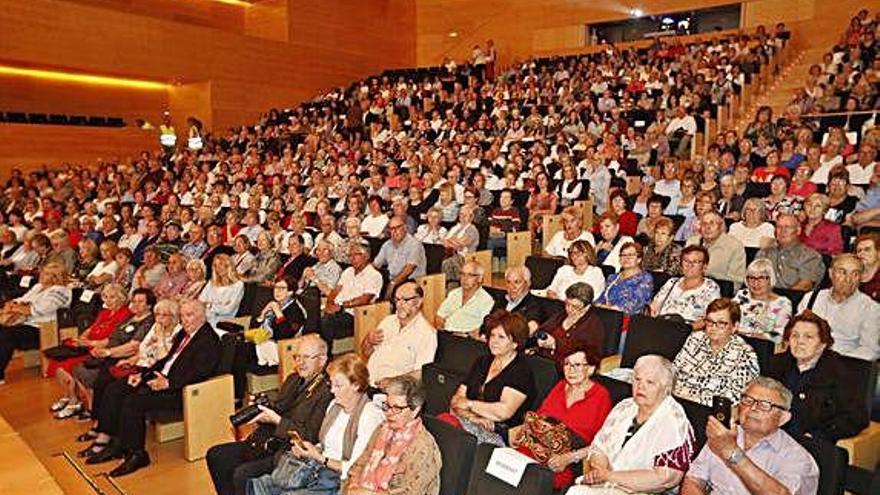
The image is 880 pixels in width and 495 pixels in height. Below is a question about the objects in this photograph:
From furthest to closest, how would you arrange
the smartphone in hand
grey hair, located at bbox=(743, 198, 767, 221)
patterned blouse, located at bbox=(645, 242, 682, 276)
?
grey hair, located at bbox=(743, 198, 767, 221), patterned blouse, located at bbox=(645, 242, 682, 276), the smartphone in hand

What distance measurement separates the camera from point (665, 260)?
4379 mm

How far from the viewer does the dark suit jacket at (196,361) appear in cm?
381

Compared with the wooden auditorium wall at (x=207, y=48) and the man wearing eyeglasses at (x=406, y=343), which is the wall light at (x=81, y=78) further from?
the man wearing eyeglasses at (x=406, y=343)

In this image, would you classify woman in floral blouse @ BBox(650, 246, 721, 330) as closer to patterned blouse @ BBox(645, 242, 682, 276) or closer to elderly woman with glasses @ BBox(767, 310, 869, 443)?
patterned blouse @ BBox(645, 242, 682, 276)

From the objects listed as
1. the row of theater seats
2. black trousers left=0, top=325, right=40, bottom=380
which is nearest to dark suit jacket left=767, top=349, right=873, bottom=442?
black trousers left=0, top=325, right=40, bottom=380

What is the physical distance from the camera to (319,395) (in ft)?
9.62

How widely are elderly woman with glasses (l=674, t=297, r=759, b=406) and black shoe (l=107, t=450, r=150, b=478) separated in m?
2.69

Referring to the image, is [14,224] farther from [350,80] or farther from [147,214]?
[350,80]

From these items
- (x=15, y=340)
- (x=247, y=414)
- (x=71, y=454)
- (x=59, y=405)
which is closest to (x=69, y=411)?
(x=59, y=405)

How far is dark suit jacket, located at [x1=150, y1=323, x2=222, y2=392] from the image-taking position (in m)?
3.81

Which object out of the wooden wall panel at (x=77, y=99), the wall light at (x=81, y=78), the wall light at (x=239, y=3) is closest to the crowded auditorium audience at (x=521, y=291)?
the wooden wall panel at (x=77, y=99)

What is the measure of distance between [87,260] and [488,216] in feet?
12.8

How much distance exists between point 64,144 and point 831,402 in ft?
46.6

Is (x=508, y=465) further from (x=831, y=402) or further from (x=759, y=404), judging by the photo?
(x=831, y=402)
